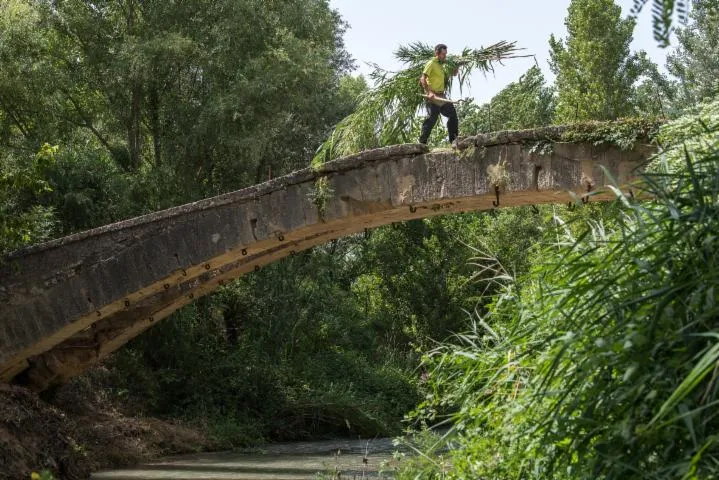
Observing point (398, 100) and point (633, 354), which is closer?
point (633, 354)

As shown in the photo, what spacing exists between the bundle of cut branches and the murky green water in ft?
11.7

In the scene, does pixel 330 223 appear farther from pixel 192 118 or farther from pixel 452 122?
pixel 192 118

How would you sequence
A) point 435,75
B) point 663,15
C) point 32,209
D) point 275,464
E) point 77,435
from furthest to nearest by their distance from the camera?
point 32,209 < point 77,435 < point 275,464 < point 435,75 < point 663,15

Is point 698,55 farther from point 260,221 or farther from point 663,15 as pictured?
Result: point 663,15

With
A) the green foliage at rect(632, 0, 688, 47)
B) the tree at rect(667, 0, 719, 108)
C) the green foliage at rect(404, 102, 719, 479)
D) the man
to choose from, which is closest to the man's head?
the man

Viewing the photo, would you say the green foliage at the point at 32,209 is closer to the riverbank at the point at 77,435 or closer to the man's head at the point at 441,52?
the riverbank at the point at 77,435

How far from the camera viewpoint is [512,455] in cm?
568

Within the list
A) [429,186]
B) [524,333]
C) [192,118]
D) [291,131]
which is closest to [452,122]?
[429,186]

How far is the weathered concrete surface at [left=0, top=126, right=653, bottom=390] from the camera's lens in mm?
10422

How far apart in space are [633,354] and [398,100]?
827cm

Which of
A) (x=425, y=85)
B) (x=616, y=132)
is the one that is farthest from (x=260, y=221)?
(x=616, y=132)

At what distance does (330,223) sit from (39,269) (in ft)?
11.3

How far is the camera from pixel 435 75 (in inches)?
450

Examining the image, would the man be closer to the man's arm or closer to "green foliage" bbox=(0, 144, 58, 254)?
the man's arm
